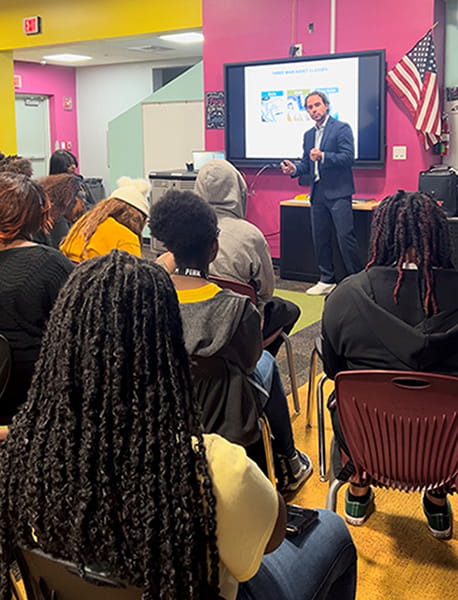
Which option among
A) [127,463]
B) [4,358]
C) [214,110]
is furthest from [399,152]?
[127,463]

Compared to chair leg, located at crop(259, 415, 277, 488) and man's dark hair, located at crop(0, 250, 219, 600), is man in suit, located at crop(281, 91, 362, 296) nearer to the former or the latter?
chair leg, located at crop(259, 415, 277, 488)

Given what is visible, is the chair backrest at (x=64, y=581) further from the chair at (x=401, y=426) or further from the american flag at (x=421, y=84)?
the american flag at (x=421, y=84)

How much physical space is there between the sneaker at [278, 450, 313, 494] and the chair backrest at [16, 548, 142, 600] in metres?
1.50

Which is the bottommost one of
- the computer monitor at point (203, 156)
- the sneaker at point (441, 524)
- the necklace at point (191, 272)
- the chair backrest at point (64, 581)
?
the sneaker at point (441, 524)

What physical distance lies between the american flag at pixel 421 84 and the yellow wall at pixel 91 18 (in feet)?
7.59

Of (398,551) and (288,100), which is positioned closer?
(398,551)

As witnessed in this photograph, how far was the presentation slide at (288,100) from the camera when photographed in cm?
580

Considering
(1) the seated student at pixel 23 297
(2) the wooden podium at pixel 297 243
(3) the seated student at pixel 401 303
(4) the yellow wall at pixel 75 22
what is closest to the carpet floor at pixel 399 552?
(3) the seated student at pixel 401 303

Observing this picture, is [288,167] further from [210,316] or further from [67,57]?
[67,57]

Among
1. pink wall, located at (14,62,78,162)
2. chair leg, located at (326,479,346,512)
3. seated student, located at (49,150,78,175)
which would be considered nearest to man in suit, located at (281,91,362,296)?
seated student, located at (49,150,78,175)

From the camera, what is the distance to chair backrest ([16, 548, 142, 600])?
1054 mm

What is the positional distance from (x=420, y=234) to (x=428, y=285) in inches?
7.5

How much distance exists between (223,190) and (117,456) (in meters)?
2.21

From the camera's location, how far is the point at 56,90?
1210cm
